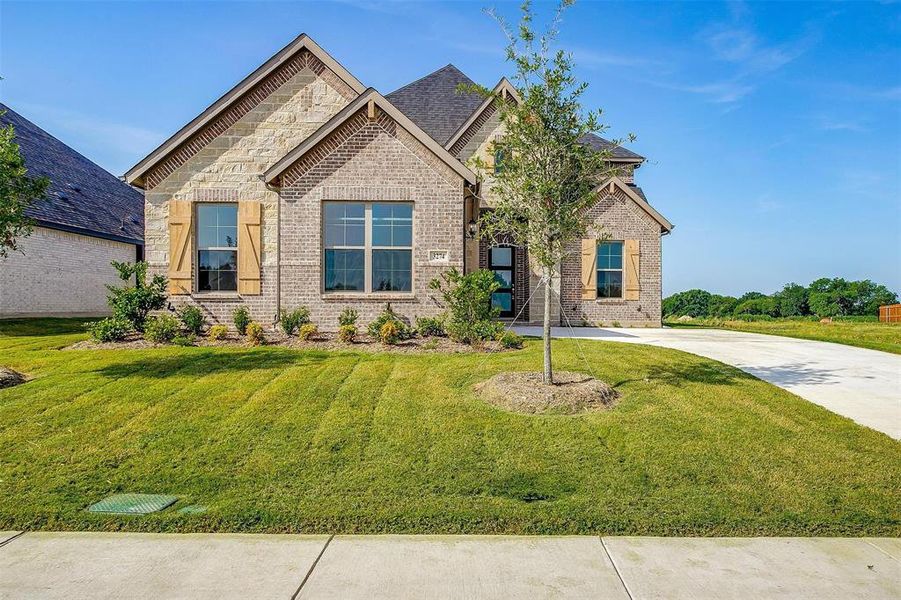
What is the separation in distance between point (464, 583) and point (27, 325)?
16.8 meters

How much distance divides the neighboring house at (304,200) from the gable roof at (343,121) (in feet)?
0.09

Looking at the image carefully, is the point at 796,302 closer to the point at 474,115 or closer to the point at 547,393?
the point at 474,115

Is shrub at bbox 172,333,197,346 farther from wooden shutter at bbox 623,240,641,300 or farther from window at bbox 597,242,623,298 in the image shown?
wooden shutter at bbox 623,240,641,300

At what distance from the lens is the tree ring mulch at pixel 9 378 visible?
7863 millimetres

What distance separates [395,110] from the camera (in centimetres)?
1160

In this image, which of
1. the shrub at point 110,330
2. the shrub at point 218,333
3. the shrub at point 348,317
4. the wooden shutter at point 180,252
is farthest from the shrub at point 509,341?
the shrub at point 110,330

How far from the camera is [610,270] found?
55.8ft

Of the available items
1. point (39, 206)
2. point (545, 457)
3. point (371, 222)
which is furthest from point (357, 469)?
point (39, 206)

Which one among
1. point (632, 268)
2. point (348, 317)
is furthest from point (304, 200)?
point (632, 268)

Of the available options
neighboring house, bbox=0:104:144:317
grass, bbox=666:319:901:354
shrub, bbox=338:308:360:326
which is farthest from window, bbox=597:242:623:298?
neighboring house, bbox=0:104:144:317

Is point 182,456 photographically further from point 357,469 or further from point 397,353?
point 397,353

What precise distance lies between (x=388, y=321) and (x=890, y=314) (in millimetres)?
22548

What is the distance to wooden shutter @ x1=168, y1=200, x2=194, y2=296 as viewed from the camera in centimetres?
1216

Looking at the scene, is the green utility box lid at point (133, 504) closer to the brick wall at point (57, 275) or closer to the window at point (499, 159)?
the window at point (499, 159)
